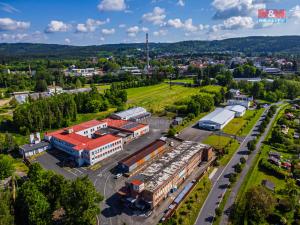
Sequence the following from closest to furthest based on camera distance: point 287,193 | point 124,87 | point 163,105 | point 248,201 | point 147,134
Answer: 1. point 248,201
2. point 287,193
3. point 147,134
4. point 163,105
5. point 124,87

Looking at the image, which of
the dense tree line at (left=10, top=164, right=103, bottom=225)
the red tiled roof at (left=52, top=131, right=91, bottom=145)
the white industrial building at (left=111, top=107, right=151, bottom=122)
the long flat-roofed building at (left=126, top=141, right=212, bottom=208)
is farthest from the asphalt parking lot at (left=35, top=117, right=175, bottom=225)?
the white industrial building at (left=111, top=107, right=151, bottom=122)

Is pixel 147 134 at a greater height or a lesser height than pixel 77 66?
lesser

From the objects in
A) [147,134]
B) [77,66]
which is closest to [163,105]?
[147,134]

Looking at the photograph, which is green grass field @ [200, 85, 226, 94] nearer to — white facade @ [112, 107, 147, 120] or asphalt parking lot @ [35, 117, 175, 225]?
white facade @ [112, 107, 147, 120]

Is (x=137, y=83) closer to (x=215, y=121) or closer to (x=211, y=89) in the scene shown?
(x=211, y=89)

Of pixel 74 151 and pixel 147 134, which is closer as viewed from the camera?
pixel 74 151

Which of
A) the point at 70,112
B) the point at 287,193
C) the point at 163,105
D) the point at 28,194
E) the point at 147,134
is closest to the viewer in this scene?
the point at 28,194

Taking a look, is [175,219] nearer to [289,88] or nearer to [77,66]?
[289,88]

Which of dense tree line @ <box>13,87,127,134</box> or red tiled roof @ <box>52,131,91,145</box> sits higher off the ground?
dense tree line @ <box>13,87,127,134</box>
